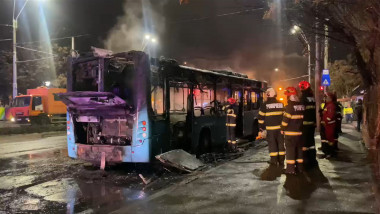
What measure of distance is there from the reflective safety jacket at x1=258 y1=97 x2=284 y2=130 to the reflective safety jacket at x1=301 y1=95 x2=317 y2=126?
0.52m

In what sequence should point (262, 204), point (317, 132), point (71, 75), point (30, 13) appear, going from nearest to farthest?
point (262, 204) < point (71, 75) < point (317, 132) < point (30, 13)

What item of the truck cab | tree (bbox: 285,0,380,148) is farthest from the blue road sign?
the truck cab

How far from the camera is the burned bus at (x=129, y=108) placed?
326 inches

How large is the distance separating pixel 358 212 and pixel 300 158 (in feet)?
8.58

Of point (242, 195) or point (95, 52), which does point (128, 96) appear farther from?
point (242, 195)

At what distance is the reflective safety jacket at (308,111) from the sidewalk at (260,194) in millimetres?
1092

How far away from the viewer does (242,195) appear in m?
6.13

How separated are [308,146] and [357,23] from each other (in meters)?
3.75

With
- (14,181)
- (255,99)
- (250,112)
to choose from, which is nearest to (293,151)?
(14,181)

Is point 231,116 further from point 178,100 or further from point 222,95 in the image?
point 178,100

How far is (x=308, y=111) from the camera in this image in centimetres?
816

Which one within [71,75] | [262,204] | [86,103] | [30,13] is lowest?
[262,204]

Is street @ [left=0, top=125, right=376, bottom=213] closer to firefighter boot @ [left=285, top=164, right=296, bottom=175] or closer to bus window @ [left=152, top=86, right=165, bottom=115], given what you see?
firefighter boot @ [left=285, top=164, right=296, bottom=175]

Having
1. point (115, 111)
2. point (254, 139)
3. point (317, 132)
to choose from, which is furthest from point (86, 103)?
point (317, 132)
